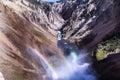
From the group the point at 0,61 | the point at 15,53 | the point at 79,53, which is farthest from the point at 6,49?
the point at 79,53

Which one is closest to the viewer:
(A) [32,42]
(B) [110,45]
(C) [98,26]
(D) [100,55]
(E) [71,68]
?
(A) [32,42]

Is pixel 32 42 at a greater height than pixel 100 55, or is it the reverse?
pixel 32 42

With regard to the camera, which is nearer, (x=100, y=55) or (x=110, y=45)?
(x=100, y=55)

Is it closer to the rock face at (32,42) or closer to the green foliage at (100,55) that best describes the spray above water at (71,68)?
the rock face at (32,42)

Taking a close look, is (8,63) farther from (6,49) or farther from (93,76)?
(93,76)

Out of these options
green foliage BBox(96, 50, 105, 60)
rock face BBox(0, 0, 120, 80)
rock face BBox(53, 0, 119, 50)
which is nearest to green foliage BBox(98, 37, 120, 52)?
green foliage BBox(96, 50, 105, 60)

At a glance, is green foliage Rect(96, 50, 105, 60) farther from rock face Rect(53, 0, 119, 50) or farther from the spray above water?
rock face Rect(53, 0, 119, 50)

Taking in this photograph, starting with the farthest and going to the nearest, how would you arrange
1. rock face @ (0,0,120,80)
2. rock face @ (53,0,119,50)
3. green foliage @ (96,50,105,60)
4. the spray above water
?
1. rock face @ (53,0,119,50)
2. green foliage @ (96,50,105,60)
3. the spray above water
4. rock face @ (0,0,120,80)

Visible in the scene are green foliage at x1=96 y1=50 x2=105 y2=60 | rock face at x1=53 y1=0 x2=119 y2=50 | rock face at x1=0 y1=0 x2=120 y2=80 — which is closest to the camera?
rock face at x1=0 y1=0 x2=120 y2=80

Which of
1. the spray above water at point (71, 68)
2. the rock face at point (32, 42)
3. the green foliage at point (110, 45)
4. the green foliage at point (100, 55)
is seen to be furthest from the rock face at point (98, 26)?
the green foliage at point (100, 55)

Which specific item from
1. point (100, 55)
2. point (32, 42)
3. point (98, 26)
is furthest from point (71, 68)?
point (98, 26)

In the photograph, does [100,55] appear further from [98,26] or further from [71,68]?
[98,26]
